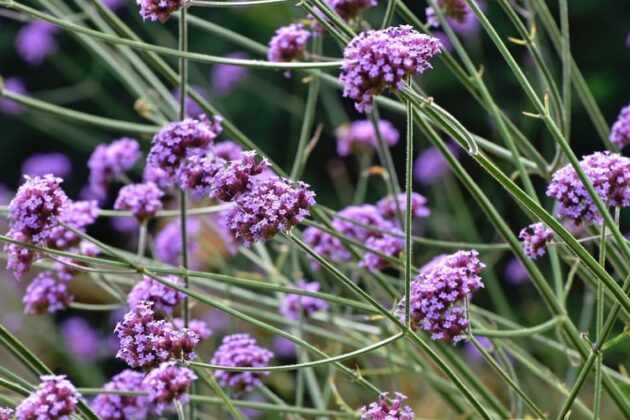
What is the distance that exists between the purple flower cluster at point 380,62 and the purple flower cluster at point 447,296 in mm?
279

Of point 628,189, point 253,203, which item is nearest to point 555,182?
point 628,189

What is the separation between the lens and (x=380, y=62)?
125cm

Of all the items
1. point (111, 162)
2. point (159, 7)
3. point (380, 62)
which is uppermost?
point (111, 162)

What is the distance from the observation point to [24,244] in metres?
1.44

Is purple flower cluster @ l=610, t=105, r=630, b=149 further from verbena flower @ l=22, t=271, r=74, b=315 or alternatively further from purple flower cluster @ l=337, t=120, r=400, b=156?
verbena flower @ l=22, t=271, r=74, b=315

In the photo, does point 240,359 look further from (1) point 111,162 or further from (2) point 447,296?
(1) point 111,162

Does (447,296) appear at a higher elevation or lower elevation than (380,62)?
lower

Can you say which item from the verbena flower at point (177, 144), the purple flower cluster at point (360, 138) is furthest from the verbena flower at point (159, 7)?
the purple flower cluster at point (360, 138)

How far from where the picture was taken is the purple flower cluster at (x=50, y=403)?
124 centimetres

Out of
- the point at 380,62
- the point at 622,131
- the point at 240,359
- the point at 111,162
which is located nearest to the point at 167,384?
the point at 240,359

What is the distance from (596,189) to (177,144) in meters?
0.66

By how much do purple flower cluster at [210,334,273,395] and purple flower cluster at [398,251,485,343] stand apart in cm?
43

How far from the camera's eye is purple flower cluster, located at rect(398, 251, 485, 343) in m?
1.39

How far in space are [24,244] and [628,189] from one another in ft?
2.86
